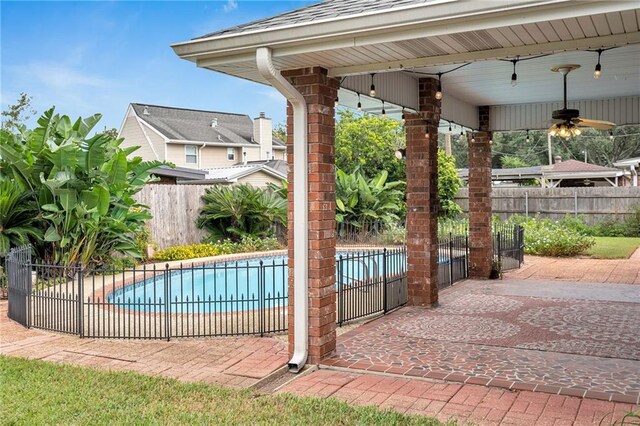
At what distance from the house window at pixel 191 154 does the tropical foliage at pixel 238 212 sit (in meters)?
11.9

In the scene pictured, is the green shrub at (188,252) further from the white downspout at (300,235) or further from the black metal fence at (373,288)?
the white downspout at (300,235)

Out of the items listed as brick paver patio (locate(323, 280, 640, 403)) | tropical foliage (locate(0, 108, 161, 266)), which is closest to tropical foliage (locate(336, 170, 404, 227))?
tropical foliage (locate(0, 108, 161, 266))

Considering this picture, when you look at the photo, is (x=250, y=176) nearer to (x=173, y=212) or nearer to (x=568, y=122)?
(x=173, y=212)

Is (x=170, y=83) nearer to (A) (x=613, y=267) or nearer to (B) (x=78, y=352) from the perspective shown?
(A) (x=613, y=267)

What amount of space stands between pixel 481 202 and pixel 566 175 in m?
18.1

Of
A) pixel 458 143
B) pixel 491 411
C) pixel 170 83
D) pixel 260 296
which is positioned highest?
pixel 170 83

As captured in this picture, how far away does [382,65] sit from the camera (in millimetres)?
5672

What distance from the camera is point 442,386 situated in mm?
5160

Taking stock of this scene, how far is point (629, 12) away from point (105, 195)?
883 cm

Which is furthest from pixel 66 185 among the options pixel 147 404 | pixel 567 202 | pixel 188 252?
pixel 567 202

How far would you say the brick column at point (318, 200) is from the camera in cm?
571

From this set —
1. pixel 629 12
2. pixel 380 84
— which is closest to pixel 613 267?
pixel 380 84

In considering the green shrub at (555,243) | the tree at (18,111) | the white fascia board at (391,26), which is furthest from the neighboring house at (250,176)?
the white fascia board at (391,26)

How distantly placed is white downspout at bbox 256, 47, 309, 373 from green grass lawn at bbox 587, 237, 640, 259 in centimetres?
1193
